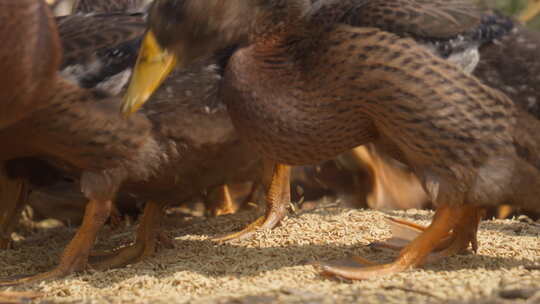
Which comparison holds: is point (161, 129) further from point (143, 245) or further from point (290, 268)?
point (290, 268)

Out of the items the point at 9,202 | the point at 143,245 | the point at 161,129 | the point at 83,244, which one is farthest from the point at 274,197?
the point at 9,202

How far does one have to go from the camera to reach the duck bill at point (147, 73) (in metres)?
2.91

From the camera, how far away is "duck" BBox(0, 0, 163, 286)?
115 inches

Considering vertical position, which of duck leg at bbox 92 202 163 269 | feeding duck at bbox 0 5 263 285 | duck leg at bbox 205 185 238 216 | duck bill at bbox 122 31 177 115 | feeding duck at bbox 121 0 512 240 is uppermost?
feeding duck at bbox 121 0 512 240

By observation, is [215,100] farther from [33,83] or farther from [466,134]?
[466,134]

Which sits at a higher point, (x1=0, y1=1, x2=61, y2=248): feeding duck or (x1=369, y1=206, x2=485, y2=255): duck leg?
(x1=0, y1=1, x2=61, y2=248): feeding duck

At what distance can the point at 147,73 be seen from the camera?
2.92 metres

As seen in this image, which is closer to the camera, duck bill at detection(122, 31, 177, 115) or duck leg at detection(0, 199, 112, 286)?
duck bill at detection(122, 31, 177, 115)

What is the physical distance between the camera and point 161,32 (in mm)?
2938

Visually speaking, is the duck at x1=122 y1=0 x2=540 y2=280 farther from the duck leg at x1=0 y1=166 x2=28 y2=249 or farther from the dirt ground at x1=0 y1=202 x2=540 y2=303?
the duck leg at x1=0 y1=166 x2=28 y2=249

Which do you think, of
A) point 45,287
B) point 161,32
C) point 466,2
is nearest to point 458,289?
point 466,2

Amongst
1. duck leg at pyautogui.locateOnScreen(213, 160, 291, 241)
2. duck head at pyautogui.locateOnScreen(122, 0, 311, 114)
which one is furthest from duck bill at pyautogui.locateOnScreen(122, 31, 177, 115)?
duck leg at pyautogui.locateOnScreen(213, 160, 291, 241)

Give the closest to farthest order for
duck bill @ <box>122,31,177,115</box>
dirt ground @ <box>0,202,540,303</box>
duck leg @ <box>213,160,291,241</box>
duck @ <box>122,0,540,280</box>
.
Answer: dirt ground @ <box>0,202,540,303</box>, duck @ <box>122,0,540,280</box>, duck bill @ <box>122,31,177,115</box>, duck leg @ <box>213,160,291,241</box>

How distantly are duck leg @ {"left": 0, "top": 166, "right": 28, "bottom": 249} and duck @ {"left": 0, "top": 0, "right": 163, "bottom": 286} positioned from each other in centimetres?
59
